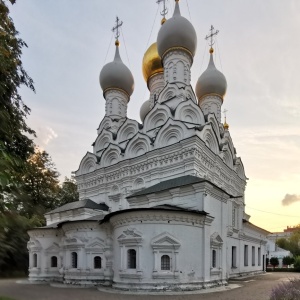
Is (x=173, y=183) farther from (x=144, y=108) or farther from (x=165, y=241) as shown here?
(x=144, y=108)

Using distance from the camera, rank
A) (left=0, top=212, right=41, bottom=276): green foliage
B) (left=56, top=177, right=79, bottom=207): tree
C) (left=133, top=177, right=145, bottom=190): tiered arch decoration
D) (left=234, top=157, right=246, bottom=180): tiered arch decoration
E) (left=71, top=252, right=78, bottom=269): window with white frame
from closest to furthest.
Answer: (left=0, top=212, right=41, bottom=276): green foliage, (left=71, top=252, right=78, bottom=269): window with white frame, (left=133, top=177, right=145, bottom=190): tiered arch decoration, (left=234, top=157, right=246, bottom=180): tiered arch decoration, (left=56, top=177, right=79, bottom=207): tree

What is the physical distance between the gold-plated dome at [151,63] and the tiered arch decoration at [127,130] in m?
6.09

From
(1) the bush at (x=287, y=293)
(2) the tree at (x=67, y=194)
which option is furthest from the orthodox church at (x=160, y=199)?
(2) the tree at (x=67, y=194)

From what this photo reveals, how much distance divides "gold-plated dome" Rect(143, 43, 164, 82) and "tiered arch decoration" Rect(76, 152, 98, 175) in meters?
8.49

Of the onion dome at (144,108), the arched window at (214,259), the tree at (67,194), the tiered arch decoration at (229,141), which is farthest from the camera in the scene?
the tree at (67,194)

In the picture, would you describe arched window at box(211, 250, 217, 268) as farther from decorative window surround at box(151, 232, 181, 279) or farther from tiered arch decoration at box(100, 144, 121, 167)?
tiered arch decoration at box(100, 144, 121, 167)

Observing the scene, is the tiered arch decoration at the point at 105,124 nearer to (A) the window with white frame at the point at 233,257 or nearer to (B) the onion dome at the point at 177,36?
(B) the onion dome at the point at 177,36

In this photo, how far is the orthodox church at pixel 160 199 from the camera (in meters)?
13.5

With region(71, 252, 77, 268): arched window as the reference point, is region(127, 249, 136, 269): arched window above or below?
above

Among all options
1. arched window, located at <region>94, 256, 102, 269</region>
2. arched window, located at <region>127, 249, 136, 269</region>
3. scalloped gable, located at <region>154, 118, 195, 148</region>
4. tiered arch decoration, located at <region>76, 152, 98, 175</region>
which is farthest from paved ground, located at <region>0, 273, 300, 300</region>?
tiered arch decoration, located at <region>76, 152, 98, 175</region>

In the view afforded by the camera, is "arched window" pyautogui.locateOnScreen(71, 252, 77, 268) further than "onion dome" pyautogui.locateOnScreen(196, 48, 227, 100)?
No

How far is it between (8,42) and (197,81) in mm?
22283

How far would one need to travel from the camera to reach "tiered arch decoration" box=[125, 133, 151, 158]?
1967 cm

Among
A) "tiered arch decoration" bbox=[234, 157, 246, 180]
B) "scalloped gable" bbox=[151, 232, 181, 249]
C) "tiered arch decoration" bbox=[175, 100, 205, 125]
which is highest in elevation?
"tiered arch decoration" bbox=[175, 100, 205, 125]
